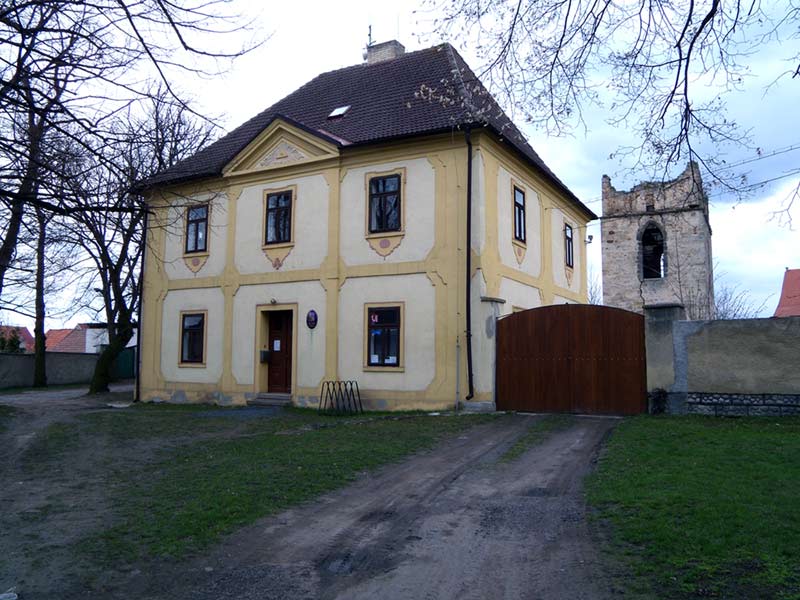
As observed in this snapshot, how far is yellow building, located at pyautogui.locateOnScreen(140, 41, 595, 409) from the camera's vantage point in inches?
623

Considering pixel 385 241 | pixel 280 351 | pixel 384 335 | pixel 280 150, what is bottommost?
pixel 280 351

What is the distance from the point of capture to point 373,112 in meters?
18.4

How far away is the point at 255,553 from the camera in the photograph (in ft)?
17.5

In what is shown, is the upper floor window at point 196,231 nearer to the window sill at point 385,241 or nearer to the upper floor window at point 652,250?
the window sill at point 385,241

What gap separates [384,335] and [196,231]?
24.8 ft

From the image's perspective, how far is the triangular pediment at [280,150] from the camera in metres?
17.8

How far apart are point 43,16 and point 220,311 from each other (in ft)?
44.4

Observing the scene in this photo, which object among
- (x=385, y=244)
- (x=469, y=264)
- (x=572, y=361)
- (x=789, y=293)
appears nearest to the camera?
(x=572, y=361)

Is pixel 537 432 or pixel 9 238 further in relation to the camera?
pixel 537 432

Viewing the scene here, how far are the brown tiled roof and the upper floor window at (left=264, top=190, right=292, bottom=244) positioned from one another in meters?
1.83

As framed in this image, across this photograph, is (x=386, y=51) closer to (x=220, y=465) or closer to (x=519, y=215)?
(x=519, y=215)

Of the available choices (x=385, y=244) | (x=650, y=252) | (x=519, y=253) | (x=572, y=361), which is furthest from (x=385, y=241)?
(x=650, y=252)

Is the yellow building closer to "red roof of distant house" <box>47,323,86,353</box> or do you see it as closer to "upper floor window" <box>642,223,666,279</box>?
"upper floor window" <box>642,223,666,279</box>

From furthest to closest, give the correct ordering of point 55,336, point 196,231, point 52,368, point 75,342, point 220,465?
1. point 55,336
2. point 75,342
3. point 52,368
4. point 196,231
5. point 220,465
